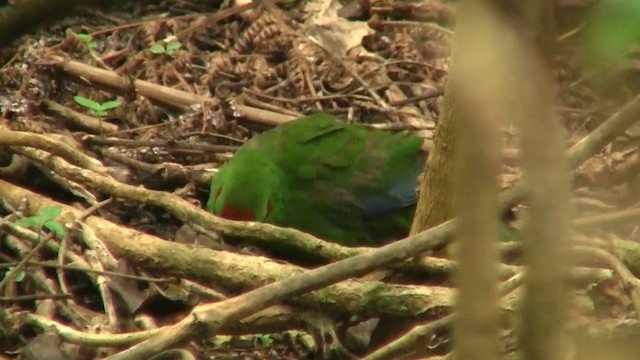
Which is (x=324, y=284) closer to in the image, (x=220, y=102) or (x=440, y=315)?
(x=440, y=315)

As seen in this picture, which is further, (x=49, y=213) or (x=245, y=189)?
(x=245, y=189)

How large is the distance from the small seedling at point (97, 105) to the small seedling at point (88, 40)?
1.51 ft

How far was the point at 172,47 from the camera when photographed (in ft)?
15.3

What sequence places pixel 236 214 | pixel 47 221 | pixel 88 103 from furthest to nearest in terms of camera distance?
pixel 88 103, pixel 236 214, pixel 47 221

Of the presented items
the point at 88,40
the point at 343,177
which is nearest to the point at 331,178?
the point at 343,177

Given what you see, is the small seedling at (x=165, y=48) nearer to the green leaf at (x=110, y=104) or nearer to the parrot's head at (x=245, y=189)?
the green leaf at (x=110, y=104)

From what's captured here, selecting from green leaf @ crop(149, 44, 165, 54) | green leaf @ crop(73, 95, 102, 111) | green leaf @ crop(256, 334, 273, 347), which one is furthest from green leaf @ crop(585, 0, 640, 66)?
green leaf @ crop(149, 44, 165, 54)

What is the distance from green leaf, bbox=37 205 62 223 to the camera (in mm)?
3196

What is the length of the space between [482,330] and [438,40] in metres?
4.24

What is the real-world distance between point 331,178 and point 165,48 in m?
1.18

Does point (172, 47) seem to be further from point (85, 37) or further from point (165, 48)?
point (85, 37)

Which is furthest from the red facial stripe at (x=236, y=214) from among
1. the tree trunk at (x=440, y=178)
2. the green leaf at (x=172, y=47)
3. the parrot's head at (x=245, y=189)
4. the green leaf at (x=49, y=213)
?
the green leaf at (x=172, y=47)

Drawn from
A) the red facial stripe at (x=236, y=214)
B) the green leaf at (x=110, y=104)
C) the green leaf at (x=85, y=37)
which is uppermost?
the green leaf at (x=85, y=37)

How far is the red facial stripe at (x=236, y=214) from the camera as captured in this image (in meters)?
3.69
